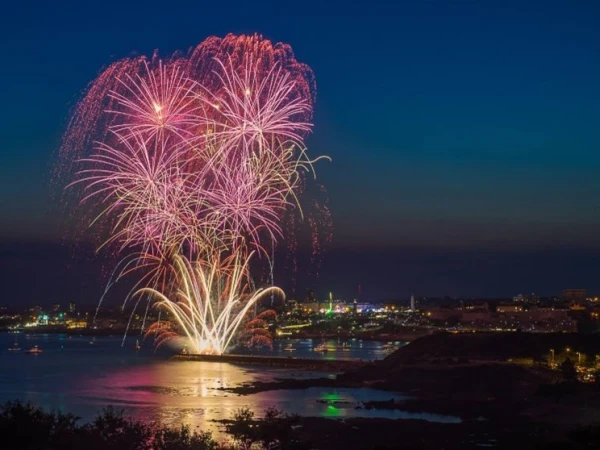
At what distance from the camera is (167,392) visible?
114 feet

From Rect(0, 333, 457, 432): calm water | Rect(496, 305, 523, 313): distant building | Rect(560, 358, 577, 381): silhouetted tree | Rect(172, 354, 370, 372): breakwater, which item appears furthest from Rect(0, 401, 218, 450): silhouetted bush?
Rect(496, 305, 523, 313): distant building

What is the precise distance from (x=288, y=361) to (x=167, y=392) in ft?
54.4

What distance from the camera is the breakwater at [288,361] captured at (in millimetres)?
47181

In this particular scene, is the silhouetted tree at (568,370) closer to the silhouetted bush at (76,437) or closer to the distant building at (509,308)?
the silhouetted bush at (76,437)

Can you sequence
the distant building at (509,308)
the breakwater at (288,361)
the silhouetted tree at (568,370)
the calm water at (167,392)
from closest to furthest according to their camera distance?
the calm water at (167,392) < the silhouetted tree at (568,370) < the breakwater at (288,361) < the distant building at (509,308)

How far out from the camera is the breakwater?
4718 centimetres

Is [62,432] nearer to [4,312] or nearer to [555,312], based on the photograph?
[555,312]

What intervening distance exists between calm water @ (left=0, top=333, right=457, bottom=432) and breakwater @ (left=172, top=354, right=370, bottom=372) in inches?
39.5

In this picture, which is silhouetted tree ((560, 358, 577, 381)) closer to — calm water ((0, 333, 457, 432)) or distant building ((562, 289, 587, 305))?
calm water ((0, 333, 457, 432))

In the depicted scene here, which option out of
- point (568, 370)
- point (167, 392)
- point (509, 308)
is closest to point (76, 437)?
point (167, 392)

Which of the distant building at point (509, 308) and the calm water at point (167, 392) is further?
the distant building at point (509, 308)

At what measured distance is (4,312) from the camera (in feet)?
577

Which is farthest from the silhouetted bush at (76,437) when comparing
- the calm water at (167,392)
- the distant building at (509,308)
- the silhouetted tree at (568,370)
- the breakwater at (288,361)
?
the distant building at (509,308)

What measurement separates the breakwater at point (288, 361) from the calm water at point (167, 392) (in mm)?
1004
